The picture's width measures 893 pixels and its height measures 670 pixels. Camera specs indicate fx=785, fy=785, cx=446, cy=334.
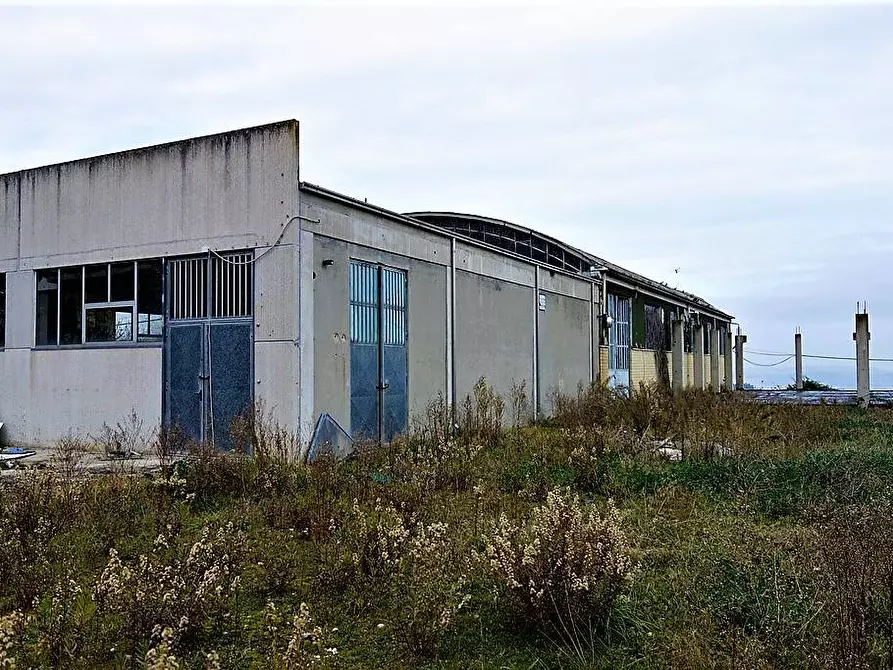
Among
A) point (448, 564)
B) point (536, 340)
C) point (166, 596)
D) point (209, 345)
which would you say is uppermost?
point (536, 340)

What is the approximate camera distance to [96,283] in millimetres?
13367

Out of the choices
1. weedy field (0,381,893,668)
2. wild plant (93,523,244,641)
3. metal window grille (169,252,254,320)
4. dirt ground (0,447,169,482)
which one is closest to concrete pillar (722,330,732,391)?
weedy field (0,381,893,668)

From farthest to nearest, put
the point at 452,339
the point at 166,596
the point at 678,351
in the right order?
1. the point at 678,351
2. the point at 452,339
3. the point at 166,596

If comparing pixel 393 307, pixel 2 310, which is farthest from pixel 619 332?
pixel 2 310

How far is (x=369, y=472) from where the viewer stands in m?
9.70

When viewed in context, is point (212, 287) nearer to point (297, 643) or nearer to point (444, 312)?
point (444, 312)

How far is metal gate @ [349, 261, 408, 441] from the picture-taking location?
12664 mm

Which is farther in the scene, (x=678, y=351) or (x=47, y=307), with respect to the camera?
(x=678, y=351)

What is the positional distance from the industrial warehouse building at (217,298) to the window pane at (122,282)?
27mm

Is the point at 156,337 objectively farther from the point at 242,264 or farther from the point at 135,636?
the point at 135,636

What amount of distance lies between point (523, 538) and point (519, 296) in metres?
13.5

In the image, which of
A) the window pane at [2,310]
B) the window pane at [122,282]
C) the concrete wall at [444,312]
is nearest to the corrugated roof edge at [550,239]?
the concrete wall at [444,312]

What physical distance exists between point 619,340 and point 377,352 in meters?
14.6

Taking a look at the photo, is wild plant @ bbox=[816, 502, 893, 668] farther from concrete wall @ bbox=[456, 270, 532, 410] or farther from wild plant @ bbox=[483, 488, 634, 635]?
concrete wall @ bbox=[456, 270, 532, 410]
